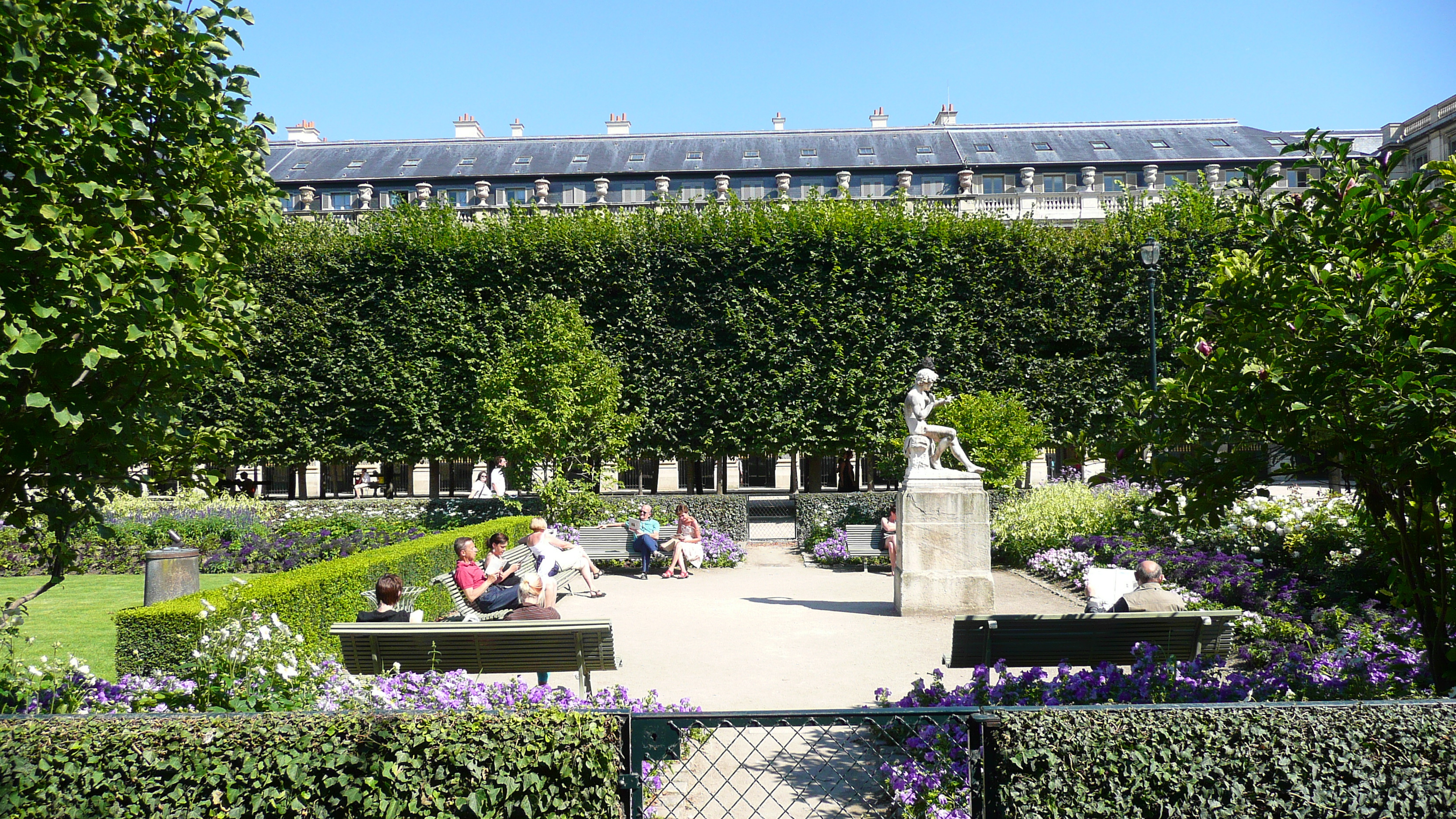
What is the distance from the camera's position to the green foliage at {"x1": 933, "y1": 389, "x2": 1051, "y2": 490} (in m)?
17.0

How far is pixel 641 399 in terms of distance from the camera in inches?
786

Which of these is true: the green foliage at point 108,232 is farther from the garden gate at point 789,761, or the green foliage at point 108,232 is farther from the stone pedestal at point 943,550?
the stone pedestal at point 943,550

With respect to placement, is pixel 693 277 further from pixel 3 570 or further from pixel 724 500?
pixel 3 570

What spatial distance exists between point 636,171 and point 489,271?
15.9 meters

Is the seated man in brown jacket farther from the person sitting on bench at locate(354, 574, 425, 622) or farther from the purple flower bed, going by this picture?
the purple flower bed

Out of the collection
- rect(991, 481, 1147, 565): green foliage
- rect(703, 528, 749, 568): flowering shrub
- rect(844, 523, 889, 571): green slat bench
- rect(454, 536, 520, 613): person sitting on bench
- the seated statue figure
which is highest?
the seated statue figure

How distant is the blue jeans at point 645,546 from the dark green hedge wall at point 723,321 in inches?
254

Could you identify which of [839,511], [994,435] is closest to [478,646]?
[839,511]

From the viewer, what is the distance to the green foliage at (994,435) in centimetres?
1697

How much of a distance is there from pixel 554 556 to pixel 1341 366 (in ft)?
26.9

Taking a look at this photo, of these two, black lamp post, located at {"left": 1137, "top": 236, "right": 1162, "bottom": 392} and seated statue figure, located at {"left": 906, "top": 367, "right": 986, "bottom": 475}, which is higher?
black lamp post, located at {"left": 1137, "top": 236, "right": 1162, "bottom": 392}

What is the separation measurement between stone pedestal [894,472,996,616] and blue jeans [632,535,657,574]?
15.1 feet

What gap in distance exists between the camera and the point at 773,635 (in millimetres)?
8883

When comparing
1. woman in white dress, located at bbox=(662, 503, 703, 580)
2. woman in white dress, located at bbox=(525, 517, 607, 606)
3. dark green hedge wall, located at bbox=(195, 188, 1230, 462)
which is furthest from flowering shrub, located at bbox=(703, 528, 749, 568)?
dark green hedge wall, located at bbox=(195, 188, 1230, 462)
